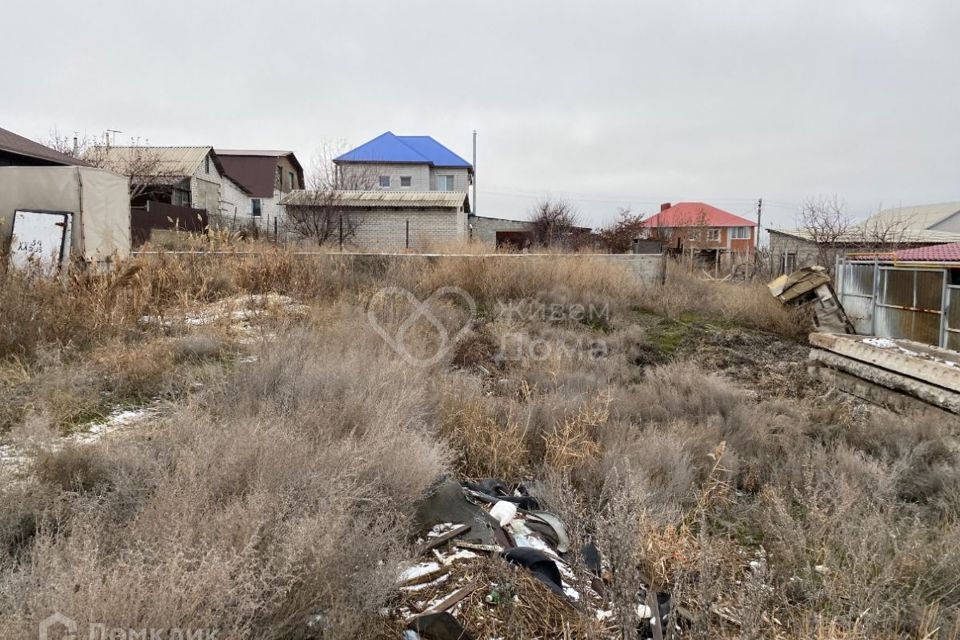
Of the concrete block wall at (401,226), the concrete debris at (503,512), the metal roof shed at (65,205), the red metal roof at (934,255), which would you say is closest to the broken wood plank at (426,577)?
the concrete debris at (503,512)

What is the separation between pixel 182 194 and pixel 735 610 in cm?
2786

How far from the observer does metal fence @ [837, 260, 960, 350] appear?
7.48 meters

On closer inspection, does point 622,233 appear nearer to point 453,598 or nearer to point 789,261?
point 789,261

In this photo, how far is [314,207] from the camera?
1942 cm

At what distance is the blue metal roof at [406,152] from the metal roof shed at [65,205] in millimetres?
30652

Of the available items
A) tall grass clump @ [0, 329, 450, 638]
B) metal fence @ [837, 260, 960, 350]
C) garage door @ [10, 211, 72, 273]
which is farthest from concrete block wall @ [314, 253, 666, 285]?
tall grass clump @ [0, 329, 450, 638]

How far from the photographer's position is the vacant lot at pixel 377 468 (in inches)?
66.7

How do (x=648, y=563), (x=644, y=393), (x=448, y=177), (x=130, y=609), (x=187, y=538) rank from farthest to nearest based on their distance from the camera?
(x=448, y=177), (x=644, y=393), (x=648, y=563), (x=187, y=538), (x=130, y=609)

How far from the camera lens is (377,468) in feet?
8.34

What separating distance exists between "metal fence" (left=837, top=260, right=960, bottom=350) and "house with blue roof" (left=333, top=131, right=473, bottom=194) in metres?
28.5

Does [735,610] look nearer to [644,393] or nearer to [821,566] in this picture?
[821,566]

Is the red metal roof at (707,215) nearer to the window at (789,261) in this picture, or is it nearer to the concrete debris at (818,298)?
the window at (789,261)

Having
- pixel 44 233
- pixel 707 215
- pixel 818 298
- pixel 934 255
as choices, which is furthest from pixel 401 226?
pixel 707 215

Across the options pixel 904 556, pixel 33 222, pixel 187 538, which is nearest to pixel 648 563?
pixel 904 556
